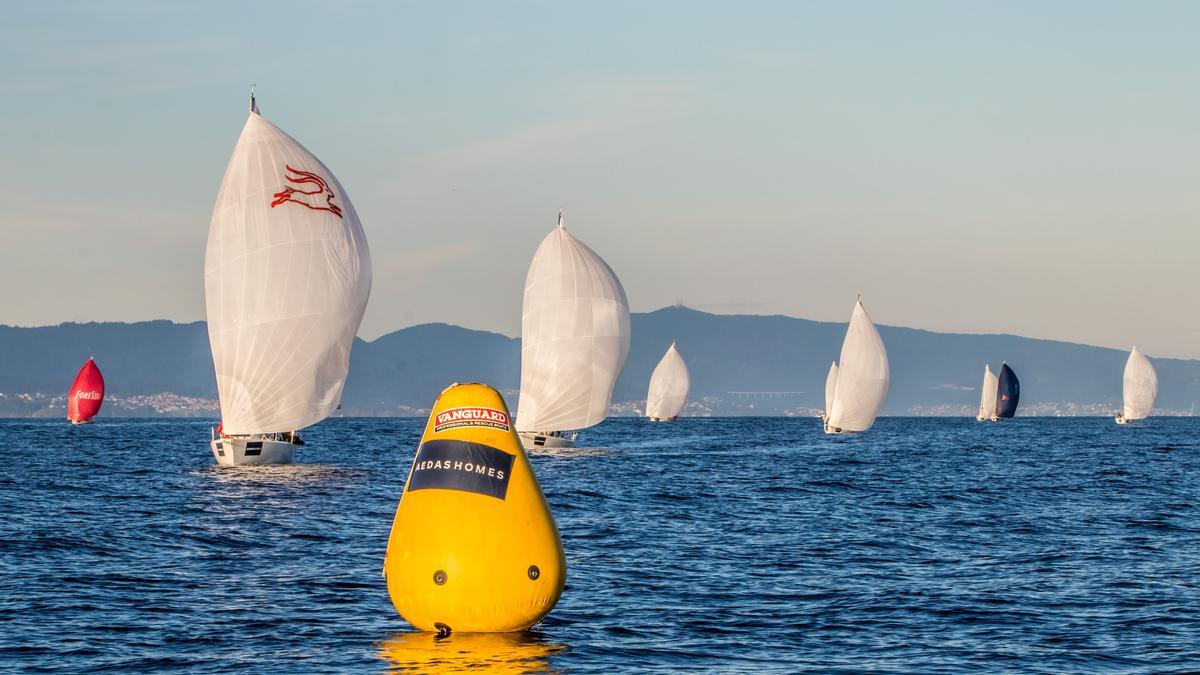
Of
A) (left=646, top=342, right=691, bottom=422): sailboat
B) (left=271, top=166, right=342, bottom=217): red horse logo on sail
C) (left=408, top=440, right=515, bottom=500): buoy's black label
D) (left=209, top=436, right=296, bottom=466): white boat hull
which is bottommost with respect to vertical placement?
(left=209, top=436, right=296, bottom=466): white boat hull

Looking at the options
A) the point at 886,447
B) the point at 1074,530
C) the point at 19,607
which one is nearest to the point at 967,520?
the point at 1074,530

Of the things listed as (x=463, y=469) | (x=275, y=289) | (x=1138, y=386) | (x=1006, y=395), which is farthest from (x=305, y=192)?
(x=1006, y=395)

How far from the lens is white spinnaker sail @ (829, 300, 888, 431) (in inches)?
4587

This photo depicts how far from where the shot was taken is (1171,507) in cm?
4669

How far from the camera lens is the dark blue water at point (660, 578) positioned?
67.5 ft

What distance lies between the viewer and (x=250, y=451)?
5775 centimetres

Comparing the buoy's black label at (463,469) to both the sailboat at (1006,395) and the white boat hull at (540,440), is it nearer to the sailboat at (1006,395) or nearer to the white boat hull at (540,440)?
the white boat hull at (540,440)

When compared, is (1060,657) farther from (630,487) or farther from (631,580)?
(630,487)

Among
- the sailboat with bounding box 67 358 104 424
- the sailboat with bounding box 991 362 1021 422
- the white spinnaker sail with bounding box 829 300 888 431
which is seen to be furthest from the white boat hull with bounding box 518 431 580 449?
the sailboat with bounding box 991 362 1021 422

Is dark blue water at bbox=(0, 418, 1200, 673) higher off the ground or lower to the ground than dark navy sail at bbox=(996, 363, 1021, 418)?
lower

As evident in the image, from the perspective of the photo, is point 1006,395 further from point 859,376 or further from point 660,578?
point 660,578

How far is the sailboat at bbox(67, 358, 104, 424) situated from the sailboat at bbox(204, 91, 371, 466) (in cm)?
10456

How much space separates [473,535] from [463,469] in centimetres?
106

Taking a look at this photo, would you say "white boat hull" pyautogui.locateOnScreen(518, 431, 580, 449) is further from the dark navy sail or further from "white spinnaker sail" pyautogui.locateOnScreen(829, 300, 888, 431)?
the dark navy sail
